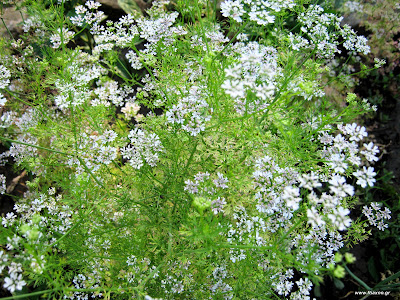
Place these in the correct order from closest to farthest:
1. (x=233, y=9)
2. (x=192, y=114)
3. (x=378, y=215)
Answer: (x=192, y=114), (x=233, y=9), (x=378, y=215)

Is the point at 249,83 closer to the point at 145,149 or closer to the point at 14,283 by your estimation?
the point at 145,149

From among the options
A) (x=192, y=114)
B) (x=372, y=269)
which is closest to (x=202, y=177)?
(x=192, y=114)

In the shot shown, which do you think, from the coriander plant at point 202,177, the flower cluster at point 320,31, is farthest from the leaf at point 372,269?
the flower cluster at point 320,31

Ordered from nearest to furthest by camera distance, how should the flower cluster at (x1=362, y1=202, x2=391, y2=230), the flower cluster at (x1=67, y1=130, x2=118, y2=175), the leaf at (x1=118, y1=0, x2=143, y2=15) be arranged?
the flower cluster at (x1=67, y1=130, x2=118, y2=175), the flower cluster at (x1=362, y1=202, x2=391, y2=230), the leaf at (x1=118, y1=0, x2=143, y2=15)

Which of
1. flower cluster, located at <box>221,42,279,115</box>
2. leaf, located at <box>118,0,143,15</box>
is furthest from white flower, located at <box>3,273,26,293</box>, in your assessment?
leaf, located at <box>118,0,143,15</box>

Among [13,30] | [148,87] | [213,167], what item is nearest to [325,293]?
[213,167]

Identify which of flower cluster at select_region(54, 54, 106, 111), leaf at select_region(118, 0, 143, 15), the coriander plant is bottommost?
the coriander plant

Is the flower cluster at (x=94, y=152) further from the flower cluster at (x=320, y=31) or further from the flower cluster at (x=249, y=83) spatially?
the flower cluster at (x=320, y=31)

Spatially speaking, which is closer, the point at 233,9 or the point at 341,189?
the point at 341,189

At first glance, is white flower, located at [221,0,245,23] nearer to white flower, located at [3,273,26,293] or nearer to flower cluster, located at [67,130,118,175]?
flower cluster, located at [67,130,118,175]

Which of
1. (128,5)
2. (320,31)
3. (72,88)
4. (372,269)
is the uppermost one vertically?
(128,5)

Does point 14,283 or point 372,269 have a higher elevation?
point 14,283
